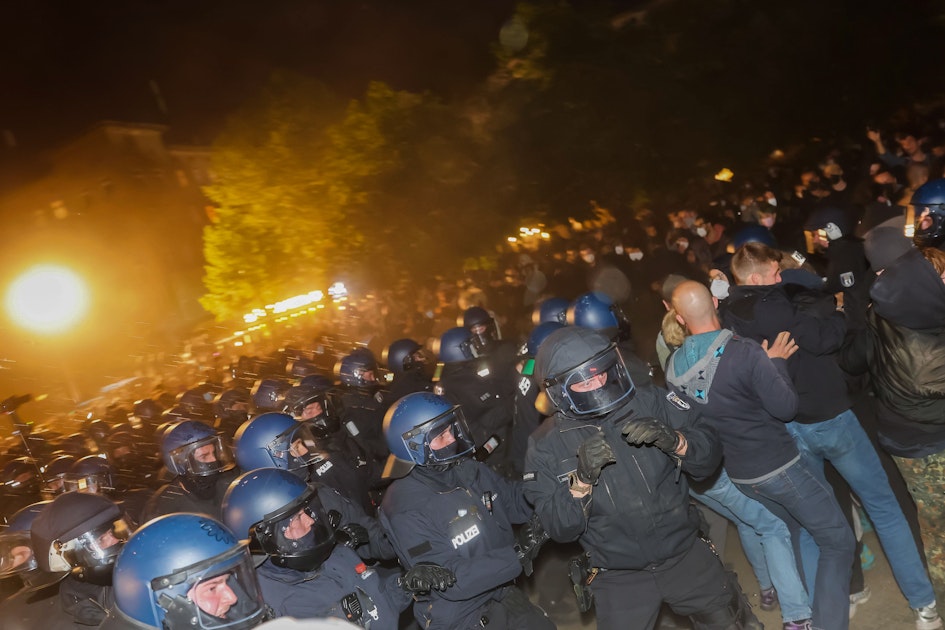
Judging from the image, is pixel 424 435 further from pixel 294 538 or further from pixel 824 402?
pixel 824 402

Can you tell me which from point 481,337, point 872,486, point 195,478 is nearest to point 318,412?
point 195,478

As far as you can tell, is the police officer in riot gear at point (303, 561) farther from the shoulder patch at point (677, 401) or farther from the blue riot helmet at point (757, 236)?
the blue riot helmet at point (757, 236)

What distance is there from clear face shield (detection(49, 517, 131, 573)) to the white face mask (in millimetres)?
4271

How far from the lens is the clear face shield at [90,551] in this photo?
4391 millimetres

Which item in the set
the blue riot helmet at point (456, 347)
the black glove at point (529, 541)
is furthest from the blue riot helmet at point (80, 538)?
the blue riot helmet at point (456, 347)

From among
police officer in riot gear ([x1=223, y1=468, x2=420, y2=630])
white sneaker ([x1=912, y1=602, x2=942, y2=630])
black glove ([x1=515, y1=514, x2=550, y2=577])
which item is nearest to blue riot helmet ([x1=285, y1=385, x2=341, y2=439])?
police officer in riot gear ([x1=223, y1=468, x2=420, y2=630])

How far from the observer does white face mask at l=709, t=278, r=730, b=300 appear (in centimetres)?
514

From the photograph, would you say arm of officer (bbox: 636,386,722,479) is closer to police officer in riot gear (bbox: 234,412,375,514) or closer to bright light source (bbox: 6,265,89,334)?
police officer in riot gear (bbox: 234,412,375,514)

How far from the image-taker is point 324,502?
485 centimetres

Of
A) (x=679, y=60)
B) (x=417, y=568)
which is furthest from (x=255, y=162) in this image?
(x=417, y=568)

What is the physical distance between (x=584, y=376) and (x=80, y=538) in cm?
323

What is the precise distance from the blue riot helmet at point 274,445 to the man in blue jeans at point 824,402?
337 cm

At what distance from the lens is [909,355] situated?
400 centimetres

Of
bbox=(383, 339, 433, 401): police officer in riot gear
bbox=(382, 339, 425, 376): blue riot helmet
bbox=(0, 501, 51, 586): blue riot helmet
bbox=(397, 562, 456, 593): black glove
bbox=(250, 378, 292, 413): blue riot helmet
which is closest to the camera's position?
bbox=(397, 562, 456, 593): black glove
